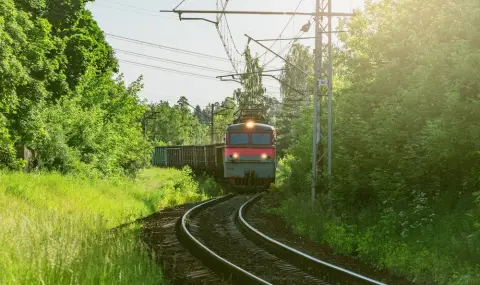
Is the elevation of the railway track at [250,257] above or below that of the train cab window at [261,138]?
below

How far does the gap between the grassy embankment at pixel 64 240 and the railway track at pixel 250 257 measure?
1.37 meters

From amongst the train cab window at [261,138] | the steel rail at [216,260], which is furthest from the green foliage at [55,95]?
the steel rail at [216,260]

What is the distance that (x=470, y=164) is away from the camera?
9.87 metres

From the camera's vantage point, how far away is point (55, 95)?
24.1 meters

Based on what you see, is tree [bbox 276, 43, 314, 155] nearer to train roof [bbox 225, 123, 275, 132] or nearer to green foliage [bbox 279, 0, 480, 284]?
train roof [bbox 225, 123, 275, 132]

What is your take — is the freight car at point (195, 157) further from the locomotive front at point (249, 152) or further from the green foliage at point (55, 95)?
the green foliage at point (55, 95)

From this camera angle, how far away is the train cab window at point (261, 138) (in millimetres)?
26391

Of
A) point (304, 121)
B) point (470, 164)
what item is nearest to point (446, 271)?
point (470, 164)

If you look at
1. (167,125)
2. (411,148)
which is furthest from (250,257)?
(167,125)

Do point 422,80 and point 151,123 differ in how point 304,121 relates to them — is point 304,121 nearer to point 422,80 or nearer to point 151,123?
point 422,80

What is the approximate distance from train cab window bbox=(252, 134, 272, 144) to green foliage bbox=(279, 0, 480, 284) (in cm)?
1033

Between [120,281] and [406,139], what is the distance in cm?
751

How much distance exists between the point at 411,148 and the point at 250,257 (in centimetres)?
414

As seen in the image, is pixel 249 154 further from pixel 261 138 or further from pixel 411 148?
pixel 411 148
